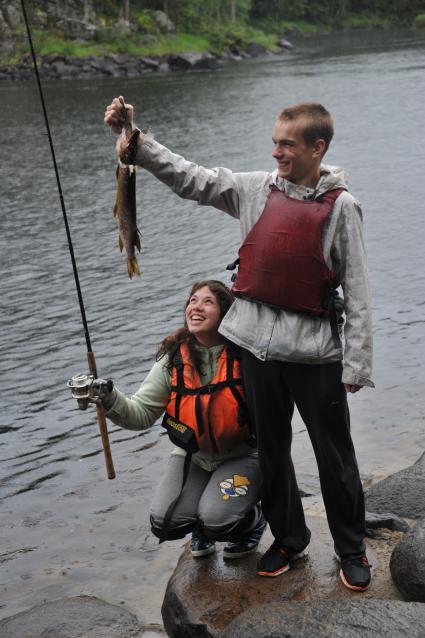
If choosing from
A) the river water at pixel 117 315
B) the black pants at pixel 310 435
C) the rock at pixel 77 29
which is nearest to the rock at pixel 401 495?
the river water at pixel 117 315

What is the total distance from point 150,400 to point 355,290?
1.31m

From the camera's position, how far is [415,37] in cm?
6569

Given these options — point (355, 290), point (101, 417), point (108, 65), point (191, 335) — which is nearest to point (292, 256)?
point (355, 290)

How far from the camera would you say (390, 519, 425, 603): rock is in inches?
167

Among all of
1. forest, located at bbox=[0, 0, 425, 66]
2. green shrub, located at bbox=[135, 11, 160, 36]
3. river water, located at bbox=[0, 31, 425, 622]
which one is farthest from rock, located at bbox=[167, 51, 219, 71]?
river water, located at bbox=[0, 31, 425, 622]

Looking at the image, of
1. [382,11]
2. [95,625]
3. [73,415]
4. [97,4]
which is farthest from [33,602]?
[382,11]

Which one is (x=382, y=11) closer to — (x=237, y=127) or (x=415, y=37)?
(x=415, y=37)

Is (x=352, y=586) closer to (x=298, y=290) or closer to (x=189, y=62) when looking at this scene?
(x=298, y=290)

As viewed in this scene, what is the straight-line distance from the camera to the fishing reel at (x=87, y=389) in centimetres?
423

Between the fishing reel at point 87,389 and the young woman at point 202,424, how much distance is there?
55 millimetres

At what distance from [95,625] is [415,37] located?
6659 cm

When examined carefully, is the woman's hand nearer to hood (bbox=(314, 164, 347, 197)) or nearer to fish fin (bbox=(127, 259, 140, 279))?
fish fin (bbox=(127, 259, 140, 279))

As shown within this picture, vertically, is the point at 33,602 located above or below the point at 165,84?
above

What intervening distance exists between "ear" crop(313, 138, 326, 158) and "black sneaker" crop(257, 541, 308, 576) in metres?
2.03
